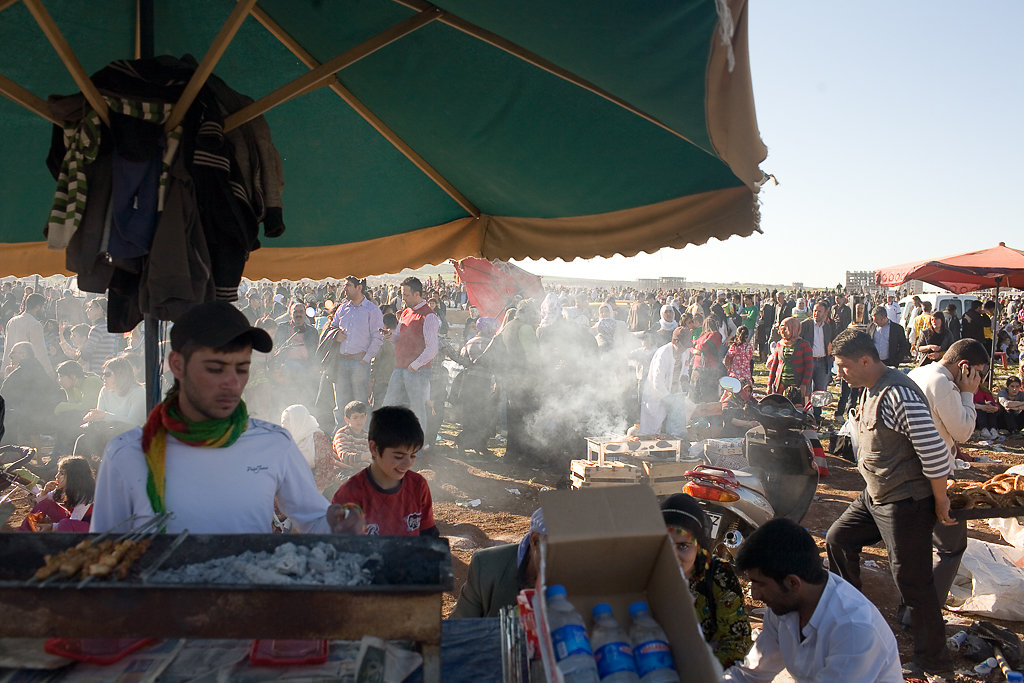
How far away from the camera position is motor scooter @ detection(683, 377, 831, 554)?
19.6ft

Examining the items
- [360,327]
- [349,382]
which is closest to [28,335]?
[349,382]

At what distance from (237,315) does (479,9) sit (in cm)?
138

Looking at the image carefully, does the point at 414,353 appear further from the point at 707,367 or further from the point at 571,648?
the point at 571,648

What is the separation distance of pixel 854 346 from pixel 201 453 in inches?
152

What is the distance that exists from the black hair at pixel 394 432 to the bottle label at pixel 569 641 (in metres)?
2.00

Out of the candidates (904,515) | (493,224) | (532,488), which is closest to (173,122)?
(493,224)

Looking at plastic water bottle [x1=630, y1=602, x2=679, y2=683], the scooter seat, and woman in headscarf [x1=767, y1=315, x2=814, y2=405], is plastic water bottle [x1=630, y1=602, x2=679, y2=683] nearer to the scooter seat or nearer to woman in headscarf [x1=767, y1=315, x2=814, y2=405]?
the scooter seat

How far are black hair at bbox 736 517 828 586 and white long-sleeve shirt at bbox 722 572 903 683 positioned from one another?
10cm

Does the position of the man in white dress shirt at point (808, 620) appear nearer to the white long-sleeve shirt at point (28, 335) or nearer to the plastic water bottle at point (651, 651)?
the plastic water bottle at point (651, 651)

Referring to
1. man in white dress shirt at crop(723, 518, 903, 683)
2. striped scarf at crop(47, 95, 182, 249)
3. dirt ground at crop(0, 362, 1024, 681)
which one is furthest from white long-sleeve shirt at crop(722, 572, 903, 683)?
striped scarf at crop(47, 95, 182, 249)

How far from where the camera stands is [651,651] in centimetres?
177

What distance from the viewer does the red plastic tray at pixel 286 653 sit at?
1.80m

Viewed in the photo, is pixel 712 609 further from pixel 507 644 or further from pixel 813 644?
pixel 507 644

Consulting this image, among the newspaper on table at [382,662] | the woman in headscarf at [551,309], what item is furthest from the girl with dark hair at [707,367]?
the newspaper on table at [382,662]
